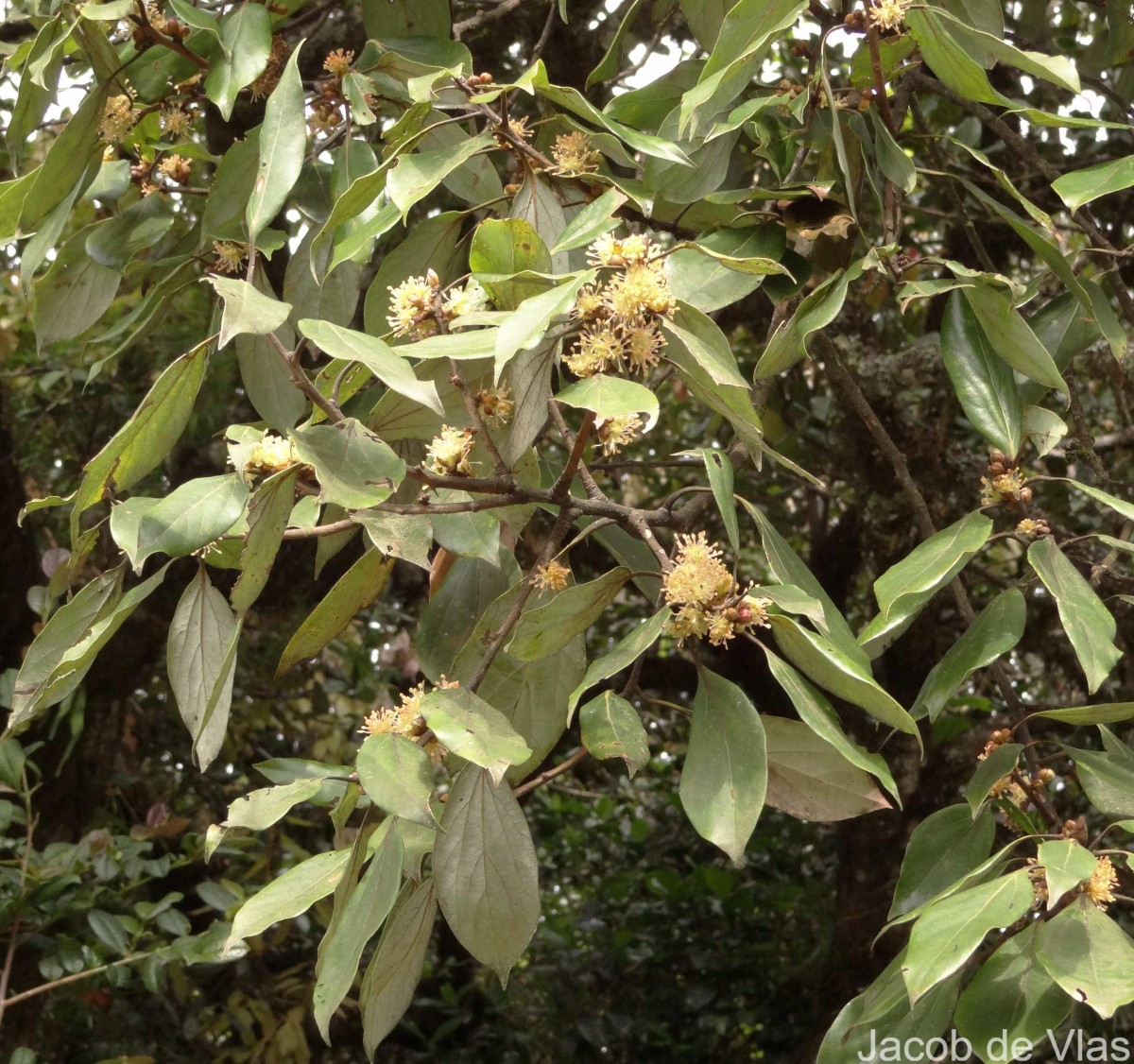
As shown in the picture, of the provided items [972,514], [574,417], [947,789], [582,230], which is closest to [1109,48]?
[574,417]

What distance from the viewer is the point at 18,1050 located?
152cm

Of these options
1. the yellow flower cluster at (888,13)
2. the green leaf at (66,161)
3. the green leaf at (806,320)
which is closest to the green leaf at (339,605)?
the green leaf at (806,320)

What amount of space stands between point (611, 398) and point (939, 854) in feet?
1.57

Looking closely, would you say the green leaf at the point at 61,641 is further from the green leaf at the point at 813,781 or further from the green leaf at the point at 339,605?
the green leaf at the point at 813,781

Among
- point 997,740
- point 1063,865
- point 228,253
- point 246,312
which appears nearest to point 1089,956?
point 1063,865

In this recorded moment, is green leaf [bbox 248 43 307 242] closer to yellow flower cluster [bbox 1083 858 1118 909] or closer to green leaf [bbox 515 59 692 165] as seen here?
green leaf [bbox 515 59 692 165]

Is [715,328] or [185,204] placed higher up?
[715,328]

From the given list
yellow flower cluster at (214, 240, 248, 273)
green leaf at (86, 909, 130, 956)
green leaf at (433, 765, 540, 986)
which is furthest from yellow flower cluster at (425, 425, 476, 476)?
green leaf at (86, 909, 130, 956)

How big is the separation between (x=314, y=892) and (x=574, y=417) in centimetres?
92

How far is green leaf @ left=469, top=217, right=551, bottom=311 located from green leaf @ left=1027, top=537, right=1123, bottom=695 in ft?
1.32

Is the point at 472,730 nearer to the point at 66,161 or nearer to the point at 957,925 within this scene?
the point at 957,925

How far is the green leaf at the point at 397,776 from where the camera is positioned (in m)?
0.66

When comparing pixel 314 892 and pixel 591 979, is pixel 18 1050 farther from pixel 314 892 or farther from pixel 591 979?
pixel 591 979

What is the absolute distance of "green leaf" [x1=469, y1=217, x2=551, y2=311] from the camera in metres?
0.79
